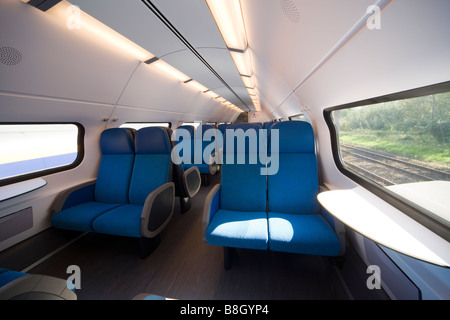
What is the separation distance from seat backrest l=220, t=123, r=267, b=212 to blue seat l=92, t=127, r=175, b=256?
0.80 meters

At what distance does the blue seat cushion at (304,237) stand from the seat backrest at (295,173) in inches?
10.1

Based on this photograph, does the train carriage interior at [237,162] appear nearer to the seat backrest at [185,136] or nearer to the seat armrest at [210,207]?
the seat armrest at [210,207]

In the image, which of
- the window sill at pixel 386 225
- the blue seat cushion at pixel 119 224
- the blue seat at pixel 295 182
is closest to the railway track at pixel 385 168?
the window sill at pixel 386 225

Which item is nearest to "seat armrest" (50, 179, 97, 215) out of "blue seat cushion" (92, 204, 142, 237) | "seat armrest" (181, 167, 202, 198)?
"blue seat cushion" (92, 204, 142, 237)

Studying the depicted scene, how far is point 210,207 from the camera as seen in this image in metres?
1.75

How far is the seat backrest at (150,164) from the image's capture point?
2387mm

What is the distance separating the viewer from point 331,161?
2.17m

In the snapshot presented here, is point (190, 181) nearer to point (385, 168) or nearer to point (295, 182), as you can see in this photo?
point (295, 182)

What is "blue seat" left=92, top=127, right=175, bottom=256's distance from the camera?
6.27 ft

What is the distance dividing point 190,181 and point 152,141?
1.02 meters

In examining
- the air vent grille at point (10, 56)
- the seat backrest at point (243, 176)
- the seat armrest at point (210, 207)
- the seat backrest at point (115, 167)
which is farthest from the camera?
the seat backrest at point (115, 167)

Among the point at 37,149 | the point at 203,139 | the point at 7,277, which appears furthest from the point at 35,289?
the point at 203,139

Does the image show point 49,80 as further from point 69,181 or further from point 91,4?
point 69,181

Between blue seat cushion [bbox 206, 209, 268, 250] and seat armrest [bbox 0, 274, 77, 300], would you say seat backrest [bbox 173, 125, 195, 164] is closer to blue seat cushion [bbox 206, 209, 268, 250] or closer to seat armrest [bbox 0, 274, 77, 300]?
blue seat cushion [bbox 206, 209, 268, 250]
